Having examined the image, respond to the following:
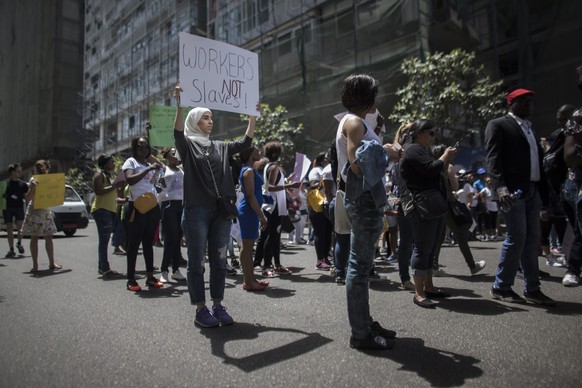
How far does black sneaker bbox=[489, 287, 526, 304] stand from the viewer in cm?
403

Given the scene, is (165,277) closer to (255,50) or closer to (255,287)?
(255,287)

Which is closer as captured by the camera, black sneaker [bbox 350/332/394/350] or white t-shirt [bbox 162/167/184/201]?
black sneaker [bbox 350/332/394/350]

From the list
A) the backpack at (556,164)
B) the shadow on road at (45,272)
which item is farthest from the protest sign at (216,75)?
the shadow on road at (45,272)

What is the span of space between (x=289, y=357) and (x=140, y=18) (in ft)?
162

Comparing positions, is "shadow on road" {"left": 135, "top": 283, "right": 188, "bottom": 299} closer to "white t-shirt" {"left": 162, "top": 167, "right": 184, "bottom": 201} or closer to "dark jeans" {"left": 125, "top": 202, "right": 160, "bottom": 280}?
"dark jeans" {"left": 125, "top": 202, "right": 160, "bottom": 280}

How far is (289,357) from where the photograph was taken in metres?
2.76

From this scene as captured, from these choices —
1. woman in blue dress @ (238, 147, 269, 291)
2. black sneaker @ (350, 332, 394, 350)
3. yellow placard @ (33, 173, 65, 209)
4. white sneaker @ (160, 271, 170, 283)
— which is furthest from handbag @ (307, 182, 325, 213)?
→ yellow placard @ (33, 173, 65, 209)

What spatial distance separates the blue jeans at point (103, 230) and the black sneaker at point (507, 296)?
524cm

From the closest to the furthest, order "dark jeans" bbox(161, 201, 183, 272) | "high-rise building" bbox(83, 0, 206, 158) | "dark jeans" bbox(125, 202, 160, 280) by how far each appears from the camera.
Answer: "dark jeans" bbox(125, 202, 160, 280) → "dark jeans" bbox(161, 201, 183, 272) → "high-rise building" bbox(83, 0, 206, 158)

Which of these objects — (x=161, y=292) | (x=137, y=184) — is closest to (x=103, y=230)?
(x=137, y=184)

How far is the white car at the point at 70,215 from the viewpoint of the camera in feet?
48.4

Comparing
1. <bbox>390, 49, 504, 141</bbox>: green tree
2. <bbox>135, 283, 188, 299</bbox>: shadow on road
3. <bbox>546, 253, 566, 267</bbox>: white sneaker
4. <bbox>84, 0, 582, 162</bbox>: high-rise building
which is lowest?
<bbox>135, 283, 188, 299</bbox>: shadow on road

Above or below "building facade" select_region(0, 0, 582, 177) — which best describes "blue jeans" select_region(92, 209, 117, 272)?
below

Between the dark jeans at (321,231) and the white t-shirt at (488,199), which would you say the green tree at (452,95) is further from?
the dark jeans at (321,231)
